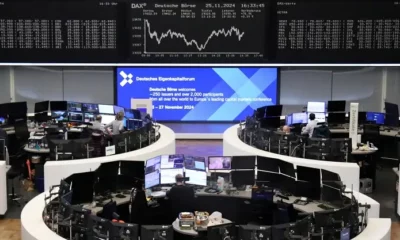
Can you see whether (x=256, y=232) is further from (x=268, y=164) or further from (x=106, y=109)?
(x=106, y=109)

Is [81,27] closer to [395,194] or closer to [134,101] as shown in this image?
[134,101]


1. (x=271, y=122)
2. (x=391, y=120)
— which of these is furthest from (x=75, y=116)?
(x=391, y=120)

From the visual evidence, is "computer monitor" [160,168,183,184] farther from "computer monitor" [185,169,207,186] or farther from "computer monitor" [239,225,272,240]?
"computer monitor" [239,225,272,240]

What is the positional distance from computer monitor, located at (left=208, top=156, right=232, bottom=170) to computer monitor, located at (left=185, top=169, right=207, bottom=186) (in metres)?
0.30

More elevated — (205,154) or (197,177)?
(197,177)

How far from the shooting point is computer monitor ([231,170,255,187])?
11016 mm

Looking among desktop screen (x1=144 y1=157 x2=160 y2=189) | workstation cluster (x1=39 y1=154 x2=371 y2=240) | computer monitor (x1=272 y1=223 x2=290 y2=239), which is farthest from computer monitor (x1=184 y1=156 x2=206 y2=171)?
computer monitor (x1=272 y1=223 x2=290 y2=239)

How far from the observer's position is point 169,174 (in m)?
10.7

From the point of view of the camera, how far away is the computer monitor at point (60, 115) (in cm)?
1634

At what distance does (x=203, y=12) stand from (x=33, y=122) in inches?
199

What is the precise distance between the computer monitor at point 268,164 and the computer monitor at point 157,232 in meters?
3.32

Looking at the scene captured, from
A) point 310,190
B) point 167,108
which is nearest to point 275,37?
point 167,108

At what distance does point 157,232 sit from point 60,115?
901 centimetres

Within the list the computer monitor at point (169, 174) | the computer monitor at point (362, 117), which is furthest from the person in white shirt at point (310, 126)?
the computer monitor at point (169, 174)
